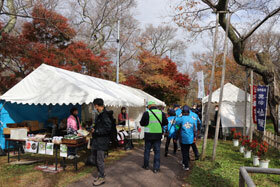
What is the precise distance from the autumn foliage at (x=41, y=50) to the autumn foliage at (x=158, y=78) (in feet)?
18.3

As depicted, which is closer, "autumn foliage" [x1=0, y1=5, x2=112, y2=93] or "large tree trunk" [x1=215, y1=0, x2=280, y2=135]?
"large tree trunk" [x1=215, y1=0, x2=280, y2=135]

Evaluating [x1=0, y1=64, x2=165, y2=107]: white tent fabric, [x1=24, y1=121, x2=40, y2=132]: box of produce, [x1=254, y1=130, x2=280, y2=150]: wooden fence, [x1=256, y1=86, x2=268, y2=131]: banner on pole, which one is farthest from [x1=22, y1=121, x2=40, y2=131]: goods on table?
[x1=254, y1=130, x2=280, y2=150]: wooden fence

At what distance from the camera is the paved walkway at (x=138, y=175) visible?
4.54 metres

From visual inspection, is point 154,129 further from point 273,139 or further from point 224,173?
point 273,139

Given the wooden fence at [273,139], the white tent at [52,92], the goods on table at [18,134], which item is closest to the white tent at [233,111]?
the wooden fence at [273,139]

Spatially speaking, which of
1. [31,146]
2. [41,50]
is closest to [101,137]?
[31,146]

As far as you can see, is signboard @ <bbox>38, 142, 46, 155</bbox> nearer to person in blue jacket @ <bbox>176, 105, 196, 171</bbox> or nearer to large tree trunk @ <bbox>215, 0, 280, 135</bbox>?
person in blue jacket @ <bbox>176, 105, 196, 171</bbox>

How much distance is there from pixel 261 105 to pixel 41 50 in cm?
1080

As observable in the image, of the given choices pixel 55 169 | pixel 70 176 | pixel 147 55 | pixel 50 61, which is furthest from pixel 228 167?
pixel 147 55

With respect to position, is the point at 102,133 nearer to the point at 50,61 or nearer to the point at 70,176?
the point at 70,176

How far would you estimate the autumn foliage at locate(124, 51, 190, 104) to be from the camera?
784 inches

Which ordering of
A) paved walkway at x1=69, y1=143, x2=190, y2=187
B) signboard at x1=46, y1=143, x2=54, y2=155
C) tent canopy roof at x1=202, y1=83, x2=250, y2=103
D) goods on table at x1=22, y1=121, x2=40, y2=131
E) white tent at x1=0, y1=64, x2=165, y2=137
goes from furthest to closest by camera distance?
tent canopy roof at x1=202, y1=83, x2=250, y2=103
goods on table at x1=22, y1=121, x2=40, y2=131
white tent at x1=0, y1=64, x2=165, y2=137
signboard at x1=46, y1=143, x2=54, y2=155
paved walkway at x1=69, y1=143, x2=190, y2=187

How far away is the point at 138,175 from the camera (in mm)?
5031

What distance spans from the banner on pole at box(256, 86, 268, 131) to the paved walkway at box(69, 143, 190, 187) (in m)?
3.43
